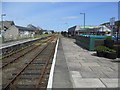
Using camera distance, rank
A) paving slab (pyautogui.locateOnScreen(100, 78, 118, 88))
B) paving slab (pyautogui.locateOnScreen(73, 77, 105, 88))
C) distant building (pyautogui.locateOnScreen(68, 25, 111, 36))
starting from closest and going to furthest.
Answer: paving slab (pyautogui.locateOnScreen(73, 77, 105, 88))
paving slab (pyautogui.locateOnScreen(100, 78, 118, 88))
distant building (pyautogui.locateOnScreen(68, 25, 111, 36))

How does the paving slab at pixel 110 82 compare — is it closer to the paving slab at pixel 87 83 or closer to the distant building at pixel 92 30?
the paving slab at pixel 87 83

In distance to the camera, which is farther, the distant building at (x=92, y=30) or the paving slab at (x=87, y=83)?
the distant building at (x=92, y=30)

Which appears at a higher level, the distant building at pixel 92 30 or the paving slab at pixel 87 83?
the distant building at pixel 92 30

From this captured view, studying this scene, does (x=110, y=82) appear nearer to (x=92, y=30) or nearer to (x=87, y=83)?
(x=87, y=83)

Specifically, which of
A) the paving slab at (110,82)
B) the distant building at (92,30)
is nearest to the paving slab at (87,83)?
the paving slab at (110,82)

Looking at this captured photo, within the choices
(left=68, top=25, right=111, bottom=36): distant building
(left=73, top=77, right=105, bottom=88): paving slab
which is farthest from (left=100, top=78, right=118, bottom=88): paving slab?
(left=68, top=25, right=111, bottom=36): distant building

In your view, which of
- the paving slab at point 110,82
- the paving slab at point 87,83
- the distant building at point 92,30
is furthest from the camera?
the distant building at point 92,30

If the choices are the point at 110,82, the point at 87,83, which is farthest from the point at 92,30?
the point at 87,83

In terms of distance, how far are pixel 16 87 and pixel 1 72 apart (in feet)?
10.8

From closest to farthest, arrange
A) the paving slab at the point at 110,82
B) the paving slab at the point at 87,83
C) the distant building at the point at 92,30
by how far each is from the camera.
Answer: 1. the paving slab at the point at 87,83
2. the paving slab at the point at 110,82
3. the distant building at the point at 92,30

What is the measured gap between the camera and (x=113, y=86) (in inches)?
256

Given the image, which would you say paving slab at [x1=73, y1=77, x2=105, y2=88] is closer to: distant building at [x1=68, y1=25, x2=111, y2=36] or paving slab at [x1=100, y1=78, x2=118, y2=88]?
paving slab at [x1=100, y1=78, x2=118, y2=88]

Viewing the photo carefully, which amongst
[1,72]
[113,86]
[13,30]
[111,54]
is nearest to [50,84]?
[113,86]

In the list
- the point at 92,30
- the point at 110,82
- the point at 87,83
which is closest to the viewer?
the point at 87,83
